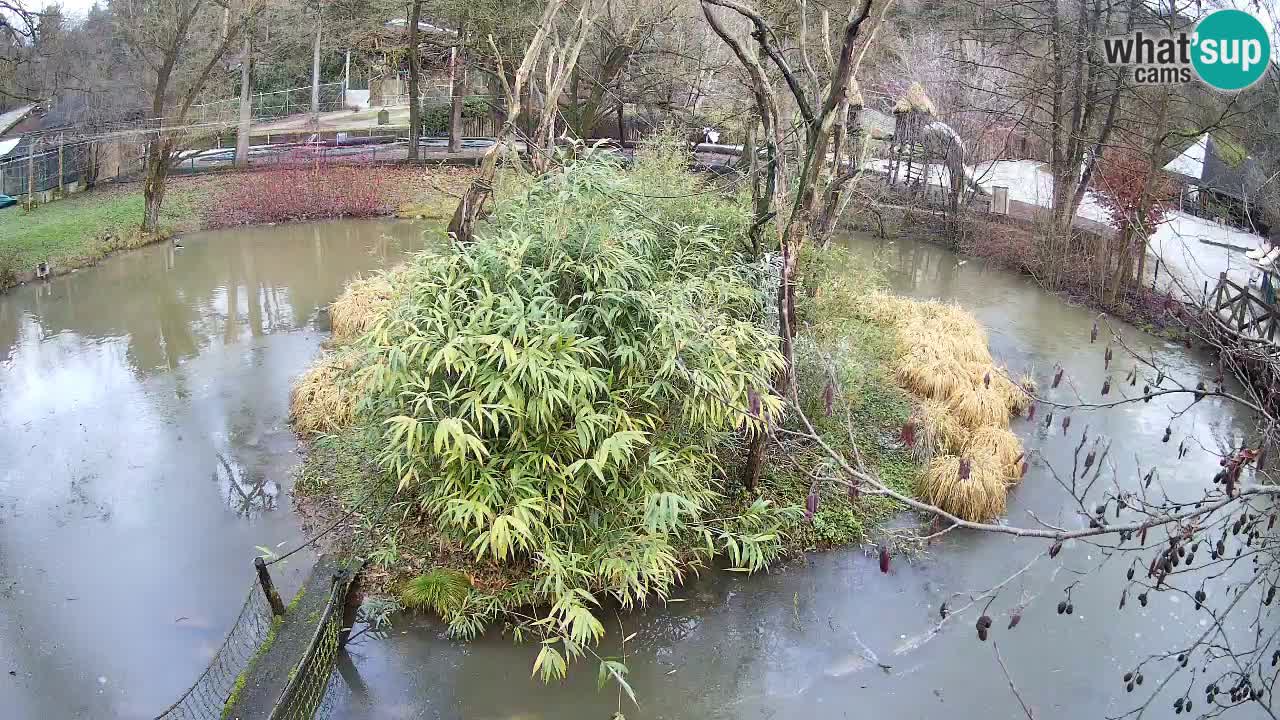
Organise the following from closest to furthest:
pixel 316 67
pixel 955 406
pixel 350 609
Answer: pixel 350 609
pixel 955 406
pixel 316 67

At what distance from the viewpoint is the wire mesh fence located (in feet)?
15.2

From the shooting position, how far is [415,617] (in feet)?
18.0

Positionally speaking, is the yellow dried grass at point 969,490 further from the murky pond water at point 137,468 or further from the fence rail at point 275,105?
the fence rail at point 275,105

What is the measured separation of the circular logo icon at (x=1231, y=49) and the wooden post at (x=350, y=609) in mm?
6952

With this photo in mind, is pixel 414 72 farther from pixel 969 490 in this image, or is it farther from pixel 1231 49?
pixel 969 490

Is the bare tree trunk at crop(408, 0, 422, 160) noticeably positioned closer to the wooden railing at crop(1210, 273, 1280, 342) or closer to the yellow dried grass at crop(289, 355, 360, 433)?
the yellow dried grass at crop(289, 355, 360, 433)

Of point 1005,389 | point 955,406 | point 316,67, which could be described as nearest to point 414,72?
point 316,67

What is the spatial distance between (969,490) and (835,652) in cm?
181

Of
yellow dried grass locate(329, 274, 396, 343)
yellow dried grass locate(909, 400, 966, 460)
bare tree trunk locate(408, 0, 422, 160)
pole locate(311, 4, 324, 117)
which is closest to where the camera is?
yellow dried grass locate(909, 400, 966, 460)

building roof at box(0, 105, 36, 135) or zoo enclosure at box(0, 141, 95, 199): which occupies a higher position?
building roof at box(0, 105, 36, 135)

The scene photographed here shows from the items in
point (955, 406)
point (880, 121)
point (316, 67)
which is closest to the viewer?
point (955, 406)

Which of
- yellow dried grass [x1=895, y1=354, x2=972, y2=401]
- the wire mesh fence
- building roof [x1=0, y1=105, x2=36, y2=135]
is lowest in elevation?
the wire mesh fence

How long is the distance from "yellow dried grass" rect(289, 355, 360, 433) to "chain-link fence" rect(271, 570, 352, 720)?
7.79 ft

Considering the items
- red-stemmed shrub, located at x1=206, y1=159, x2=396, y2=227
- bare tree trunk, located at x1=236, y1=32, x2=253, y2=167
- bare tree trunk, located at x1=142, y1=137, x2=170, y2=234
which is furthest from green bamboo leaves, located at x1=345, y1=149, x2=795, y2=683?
bare tree trunk, located at x1=236, y1=32, x2=253, y2=167
